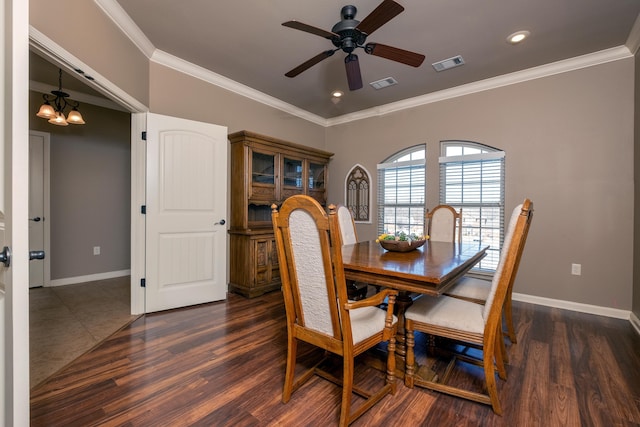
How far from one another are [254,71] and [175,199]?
5.73 ft

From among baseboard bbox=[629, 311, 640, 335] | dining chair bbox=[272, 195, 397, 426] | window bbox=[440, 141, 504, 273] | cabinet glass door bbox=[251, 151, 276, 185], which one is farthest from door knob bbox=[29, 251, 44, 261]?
baseboard bbox=[629, 311, 640, 335]

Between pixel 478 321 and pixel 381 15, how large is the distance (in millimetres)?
1914

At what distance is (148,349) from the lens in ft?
7.39

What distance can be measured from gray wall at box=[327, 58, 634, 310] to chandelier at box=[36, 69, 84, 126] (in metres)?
4.73

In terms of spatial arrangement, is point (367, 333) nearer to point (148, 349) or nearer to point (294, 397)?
point (294, 397)

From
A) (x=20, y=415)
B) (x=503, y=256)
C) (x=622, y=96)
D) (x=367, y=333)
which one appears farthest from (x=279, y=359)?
(x=622, y=96)

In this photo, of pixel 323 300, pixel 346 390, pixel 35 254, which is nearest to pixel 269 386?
pixel 346 390

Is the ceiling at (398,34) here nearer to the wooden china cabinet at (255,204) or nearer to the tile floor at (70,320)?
the wooden china cabinet at (255,204)

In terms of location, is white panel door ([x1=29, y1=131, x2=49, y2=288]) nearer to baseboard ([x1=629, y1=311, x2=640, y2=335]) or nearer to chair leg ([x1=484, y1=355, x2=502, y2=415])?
chair leg ([x1=484, y1=355, x2=502, y2=415])

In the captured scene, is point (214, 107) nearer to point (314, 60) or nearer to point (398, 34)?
point (314, 60)

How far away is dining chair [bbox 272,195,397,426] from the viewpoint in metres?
1.37

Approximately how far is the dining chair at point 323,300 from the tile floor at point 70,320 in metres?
1.70

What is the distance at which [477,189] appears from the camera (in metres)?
3.80

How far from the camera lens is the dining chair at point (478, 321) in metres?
1.50
